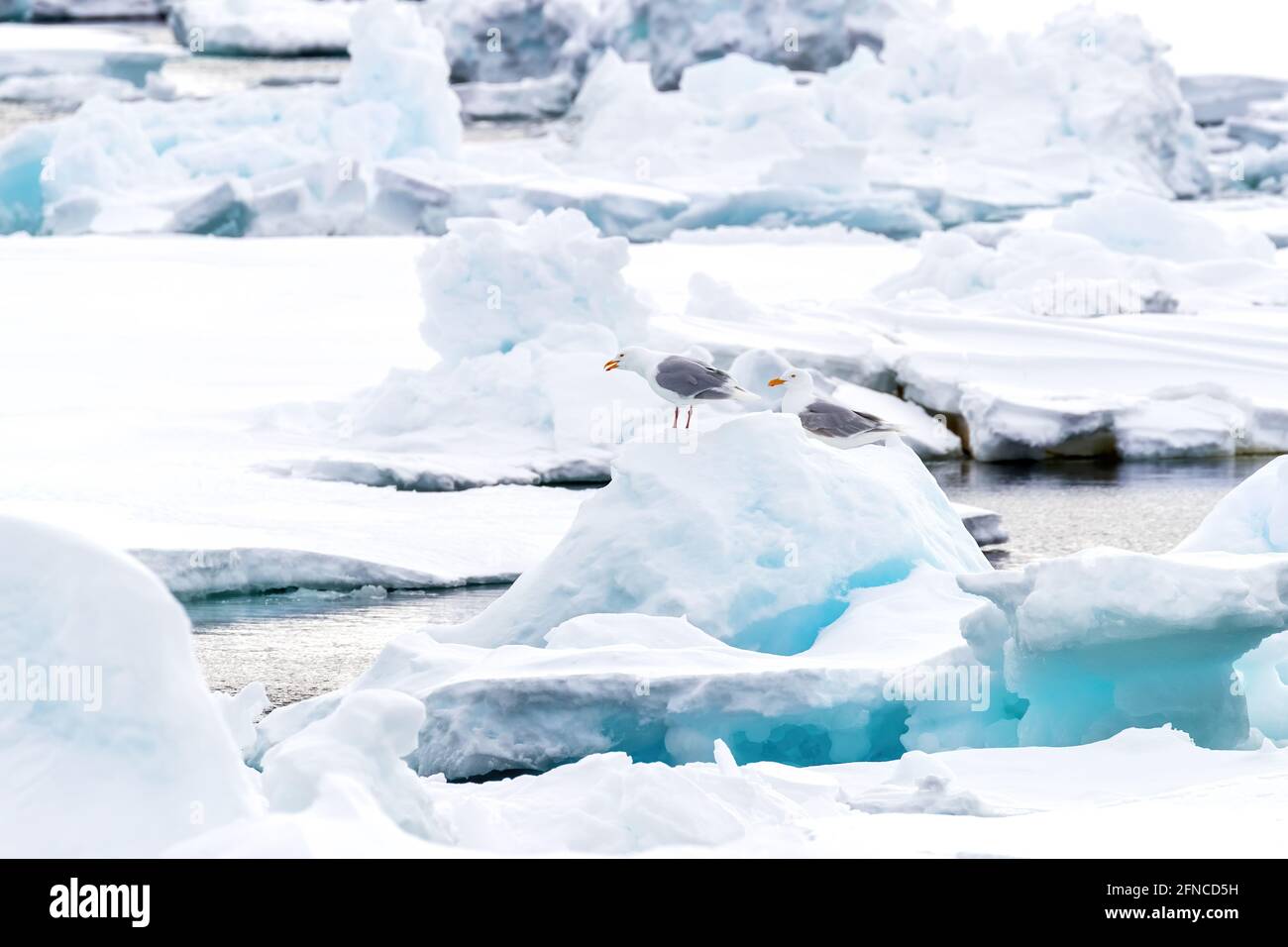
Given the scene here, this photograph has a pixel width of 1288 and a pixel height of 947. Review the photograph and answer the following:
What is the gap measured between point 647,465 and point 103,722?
3280 millimetres

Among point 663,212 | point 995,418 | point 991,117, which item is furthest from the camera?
point 991,117

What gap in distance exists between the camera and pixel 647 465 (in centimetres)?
666

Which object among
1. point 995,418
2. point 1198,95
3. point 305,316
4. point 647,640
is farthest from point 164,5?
point 647,640

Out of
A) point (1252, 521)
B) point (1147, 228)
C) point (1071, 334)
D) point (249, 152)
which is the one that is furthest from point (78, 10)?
point (1252, 521)

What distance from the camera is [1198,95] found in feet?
114

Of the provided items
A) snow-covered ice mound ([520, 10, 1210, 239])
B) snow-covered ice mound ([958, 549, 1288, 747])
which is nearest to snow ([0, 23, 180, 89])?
snow-covered ice mound ([520, 10, 1210, 239])

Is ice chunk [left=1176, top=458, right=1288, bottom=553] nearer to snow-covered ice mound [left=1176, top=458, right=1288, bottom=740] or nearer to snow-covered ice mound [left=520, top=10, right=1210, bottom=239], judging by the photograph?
snow-covered ice mound [left=1176, top=458, right=1288, bottom=740]

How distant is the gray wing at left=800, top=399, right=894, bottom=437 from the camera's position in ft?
25.5

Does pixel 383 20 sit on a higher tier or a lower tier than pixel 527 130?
higher

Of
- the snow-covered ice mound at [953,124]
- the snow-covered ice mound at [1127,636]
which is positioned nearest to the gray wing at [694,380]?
the snow-covered ice mound at [1127,636]

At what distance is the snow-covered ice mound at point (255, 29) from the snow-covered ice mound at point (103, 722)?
38.3m

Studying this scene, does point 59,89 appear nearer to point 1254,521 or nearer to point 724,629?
point 724,629
